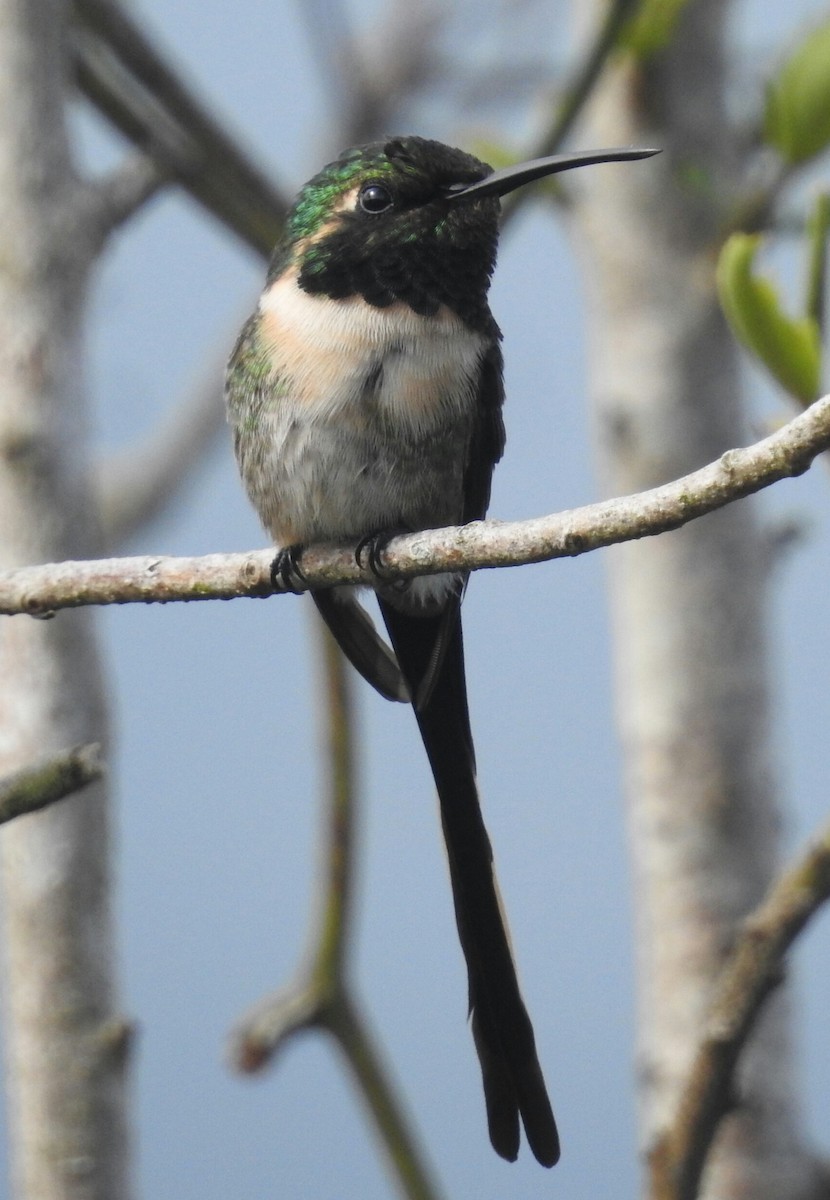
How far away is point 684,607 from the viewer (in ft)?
9.23

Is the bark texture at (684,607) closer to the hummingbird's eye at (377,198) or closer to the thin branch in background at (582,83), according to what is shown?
the thin branch in background at (582,83)

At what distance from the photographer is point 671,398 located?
2.89 m

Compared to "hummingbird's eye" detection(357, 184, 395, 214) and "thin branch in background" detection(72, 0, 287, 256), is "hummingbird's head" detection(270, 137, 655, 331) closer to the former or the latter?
"hummingbird's eye" detection(357, 184, 395, 214)

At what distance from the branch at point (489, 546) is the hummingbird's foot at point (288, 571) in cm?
3

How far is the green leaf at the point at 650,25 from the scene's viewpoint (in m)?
2.83

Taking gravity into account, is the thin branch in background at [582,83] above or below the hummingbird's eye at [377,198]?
above

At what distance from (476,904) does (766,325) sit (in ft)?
3.32

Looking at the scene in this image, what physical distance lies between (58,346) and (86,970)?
86 cm

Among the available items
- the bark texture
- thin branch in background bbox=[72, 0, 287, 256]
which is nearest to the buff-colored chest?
thin branch in background bbox=[72, 0, 287, 256]

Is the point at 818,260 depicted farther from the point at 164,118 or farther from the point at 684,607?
the point at 164,118

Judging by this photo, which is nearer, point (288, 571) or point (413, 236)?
point (288, 571)

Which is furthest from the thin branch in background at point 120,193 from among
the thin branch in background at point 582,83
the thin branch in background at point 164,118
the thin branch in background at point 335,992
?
the thin branch in background at point 335,992

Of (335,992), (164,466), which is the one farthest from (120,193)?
(164,466)

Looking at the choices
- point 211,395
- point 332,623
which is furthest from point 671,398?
point 211,395
